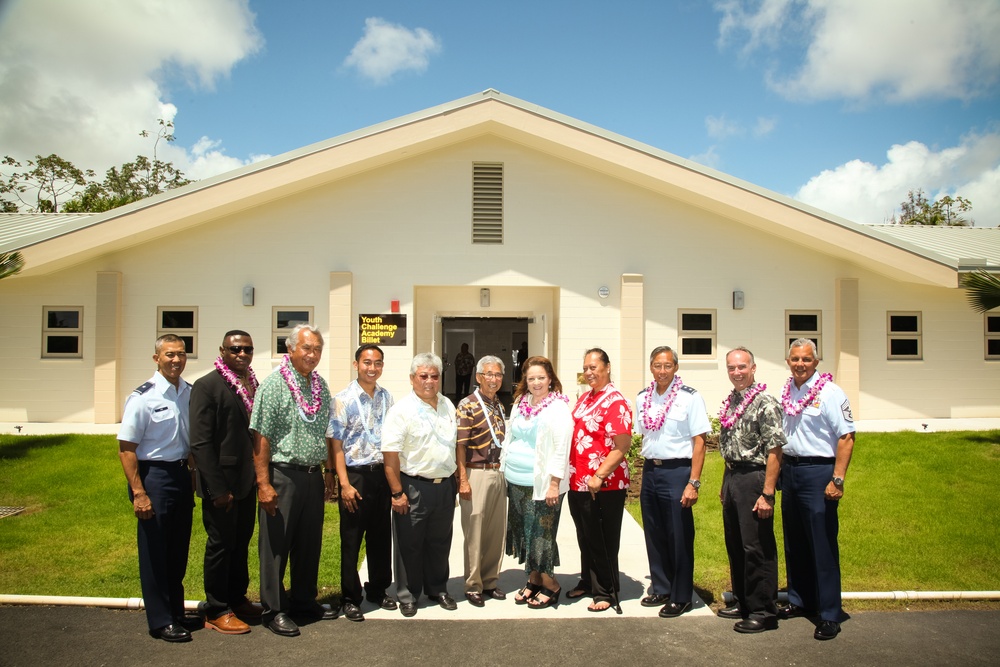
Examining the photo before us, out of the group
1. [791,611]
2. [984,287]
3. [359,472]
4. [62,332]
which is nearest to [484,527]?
[359,472]

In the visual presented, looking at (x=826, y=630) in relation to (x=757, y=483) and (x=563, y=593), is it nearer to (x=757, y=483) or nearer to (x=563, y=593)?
(x=757, y=483)

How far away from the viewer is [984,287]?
37.8 ft

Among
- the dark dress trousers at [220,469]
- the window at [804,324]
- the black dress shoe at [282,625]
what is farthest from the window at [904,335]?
the dark dress trousers at [220,469]

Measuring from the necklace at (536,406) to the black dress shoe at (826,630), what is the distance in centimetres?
231

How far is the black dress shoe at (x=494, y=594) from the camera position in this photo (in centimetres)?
541

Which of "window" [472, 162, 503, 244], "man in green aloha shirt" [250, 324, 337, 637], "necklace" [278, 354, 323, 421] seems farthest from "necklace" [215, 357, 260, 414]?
"window" [472, 162, 503, 244]

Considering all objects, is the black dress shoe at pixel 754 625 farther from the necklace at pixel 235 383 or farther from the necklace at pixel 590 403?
the necklace at pixel 235 383

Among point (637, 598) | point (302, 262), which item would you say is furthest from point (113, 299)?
point (637, 598)

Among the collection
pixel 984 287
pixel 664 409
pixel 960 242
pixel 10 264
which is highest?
pixel 960 242

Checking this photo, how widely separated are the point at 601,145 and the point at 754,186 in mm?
2756

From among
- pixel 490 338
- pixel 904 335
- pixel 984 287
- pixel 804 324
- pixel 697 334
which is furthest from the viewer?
pixel 490 338

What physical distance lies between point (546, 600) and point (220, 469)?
2.53 m

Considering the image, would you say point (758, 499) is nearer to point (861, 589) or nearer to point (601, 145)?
point (861, 589)

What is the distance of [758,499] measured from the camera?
4.89 metres
